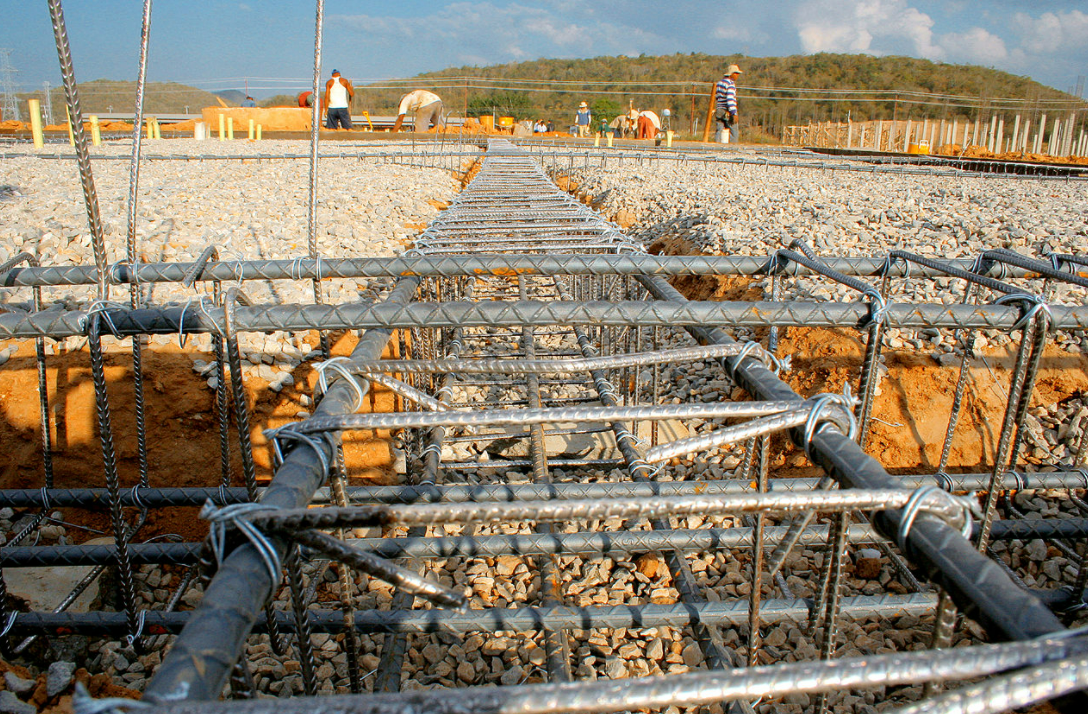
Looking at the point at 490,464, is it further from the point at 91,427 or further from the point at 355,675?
the point at 91,427

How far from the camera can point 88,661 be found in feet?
9.17

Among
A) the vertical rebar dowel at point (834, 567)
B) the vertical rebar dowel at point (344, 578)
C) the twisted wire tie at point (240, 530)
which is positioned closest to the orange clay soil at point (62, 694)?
the vertical rebar dowel at point (344, 578)

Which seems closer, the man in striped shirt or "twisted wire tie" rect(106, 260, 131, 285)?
"twisted wire tie" rect(106, 260, 131, 285)

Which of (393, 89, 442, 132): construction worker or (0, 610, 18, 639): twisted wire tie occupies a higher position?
(393, 89, 442, 132): construction worker

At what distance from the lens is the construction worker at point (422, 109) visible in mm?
30016

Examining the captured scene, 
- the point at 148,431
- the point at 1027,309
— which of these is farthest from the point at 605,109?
the point at 1027,309

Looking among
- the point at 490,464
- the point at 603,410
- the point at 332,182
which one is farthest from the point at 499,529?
the point at 332,182

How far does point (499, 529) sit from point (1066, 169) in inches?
775

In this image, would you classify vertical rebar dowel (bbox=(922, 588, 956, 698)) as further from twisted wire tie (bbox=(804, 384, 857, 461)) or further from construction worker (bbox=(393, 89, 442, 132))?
construction worker (bbox=(393, 89, 442, 132))

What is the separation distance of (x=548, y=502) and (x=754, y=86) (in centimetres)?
6896

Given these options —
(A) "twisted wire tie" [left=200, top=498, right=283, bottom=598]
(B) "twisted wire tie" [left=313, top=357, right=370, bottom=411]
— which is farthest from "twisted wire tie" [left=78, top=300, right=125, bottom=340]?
(A) "twisted wire tie" [left=200, top=498, right=283, bottom=598]

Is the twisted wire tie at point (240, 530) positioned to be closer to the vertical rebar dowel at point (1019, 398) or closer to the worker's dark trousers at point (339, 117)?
the vertical rebar dowel at point (1019, 398)

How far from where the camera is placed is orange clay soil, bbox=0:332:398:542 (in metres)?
3.76

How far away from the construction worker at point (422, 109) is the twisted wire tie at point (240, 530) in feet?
101
